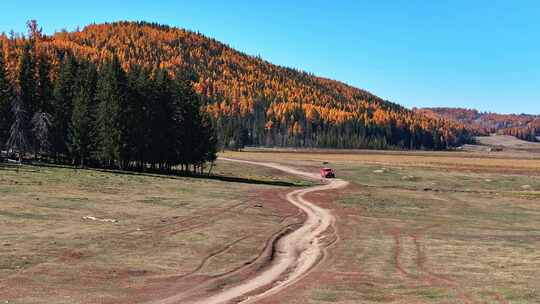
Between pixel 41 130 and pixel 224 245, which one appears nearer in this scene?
pixel 224 245

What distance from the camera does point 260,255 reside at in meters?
27.5

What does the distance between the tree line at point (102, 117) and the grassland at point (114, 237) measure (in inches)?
1002

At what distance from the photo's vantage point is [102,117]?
8119cm

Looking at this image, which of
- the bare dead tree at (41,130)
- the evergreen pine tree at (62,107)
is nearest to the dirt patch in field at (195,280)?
the bare dead tree at (41,130)

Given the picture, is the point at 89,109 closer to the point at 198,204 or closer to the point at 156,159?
the point at 156,159

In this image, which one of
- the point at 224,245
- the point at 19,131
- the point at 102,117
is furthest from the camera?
the point at 102,117

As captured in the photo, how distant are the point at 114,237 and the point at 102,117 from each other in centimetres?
5575

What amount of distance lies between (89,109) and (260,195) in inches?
1551

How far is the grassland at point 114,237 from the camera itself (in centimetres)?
1967

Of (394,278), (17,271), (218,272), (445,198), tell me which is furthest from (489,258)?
(445,198)

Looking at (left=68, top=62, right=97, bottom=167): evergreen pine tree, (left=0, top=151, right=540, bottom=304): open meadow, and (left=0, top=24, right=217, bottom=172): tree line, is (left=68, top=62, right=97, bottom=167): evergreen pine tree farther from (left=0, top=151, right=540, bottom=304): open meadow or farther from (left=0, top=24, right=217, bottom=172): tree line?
(left=0, top=151, right=540, bottom=304): open meadow

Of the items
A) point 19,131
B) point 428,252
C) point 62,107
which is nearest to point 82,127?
point 62,107

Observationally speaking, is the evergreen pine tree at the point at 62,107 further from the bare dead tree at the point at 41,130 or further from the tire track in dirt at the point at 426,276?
the tire track in dirt at the point at 426,276

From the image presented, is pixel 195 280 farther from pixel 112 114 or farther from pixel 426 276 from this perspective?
pixel 112 114
